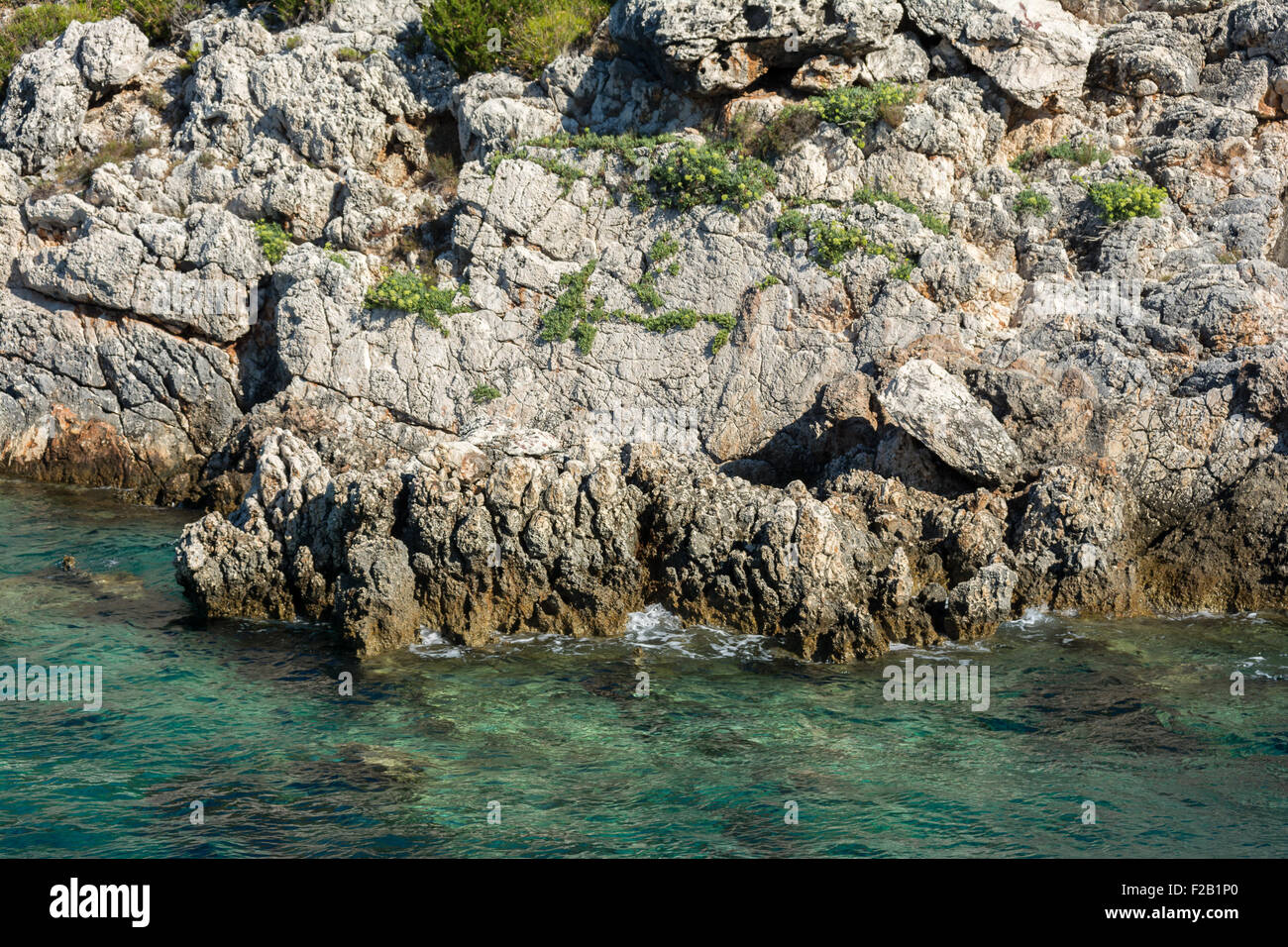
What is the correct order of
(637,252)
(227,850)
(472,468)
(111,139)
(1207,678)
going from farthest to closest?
1. (111,139)
2. (637,252)
3. (472,468)
4. (1207,678)
5. (227,850)

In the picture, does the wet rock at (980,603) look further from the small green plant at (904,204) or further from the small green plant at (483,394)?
the small green plant at (483,394)

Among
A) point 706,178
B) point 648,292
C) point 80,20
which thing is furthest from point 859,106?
point 80,20

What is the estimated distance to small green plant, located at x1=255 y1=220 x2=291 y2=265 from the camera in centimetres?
2605

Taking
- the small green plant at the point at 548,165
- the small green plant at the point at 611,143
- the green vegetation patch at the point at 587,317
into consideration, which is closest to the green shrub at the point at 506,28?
the small green plant at the point at 611,143

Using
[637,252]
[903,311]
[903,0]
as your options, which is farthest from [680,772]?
[903,0]

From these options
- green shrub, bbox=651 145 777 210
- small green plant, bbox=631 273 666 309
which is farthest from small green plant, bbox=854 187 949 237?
small green plant, bbox=631 273 666 309

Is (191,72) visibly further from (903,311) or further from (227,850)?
(227,850)

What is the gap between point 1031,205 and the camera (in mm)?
24203

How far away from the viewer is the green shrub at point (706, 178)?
79.8ft
